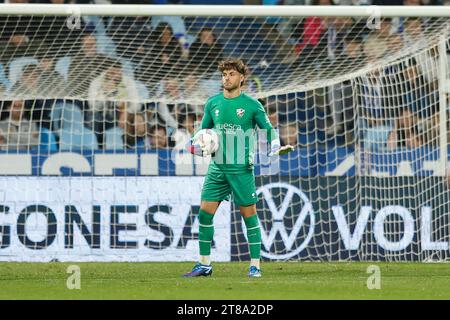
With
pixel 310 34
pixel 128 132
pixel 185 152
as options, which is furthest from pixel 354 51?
pixel 128 132

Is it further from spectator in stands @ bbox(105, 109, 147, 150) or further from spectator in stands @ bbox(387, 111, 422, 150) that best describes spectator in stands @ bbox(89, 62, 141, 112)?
spectator in stands @ bbox(387, 111, 422, 150)

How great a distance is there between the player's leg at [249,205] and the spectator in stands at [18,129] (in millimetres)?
4567

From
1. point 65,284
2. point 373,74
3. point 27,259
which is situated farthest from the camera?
point 373,74

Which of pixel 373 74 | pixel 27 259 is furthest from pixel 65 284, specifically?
pixel 373 74

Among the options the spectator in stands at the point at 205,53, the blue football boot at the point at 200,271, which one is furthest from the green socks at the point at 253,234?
the spectator in stands at the point at 205,53

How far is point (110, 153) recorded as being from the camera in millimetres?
13867

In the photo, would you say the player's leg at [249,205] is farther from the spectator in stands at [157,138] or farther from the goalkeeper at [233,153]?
the spectator in stands at [157,138]

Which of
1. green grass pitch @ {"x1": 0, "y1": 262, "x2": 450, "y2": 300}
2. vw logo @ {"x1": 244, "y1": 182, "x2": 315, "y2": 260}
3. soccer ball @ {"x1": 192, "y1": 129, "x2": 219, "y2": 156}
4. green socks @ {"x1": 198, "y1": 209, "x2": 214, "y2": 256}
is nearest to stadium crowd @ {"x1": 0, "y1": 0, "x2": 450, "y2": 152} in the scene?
vw logo @ {"x1": 244, "y1": 182, "x2": 315, "y2": 260}

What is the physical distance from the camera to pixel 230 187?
1053 centimetres

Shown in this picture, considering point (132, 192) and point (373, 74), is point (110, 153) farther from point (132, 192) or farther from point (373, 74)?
point (373, 74)

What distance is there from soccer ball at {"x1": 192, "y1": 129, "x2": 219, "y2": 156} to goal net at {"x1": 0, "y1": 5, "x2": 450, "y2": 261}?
3385 millimetres

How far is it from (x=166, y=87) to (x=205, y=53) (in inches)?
31.0

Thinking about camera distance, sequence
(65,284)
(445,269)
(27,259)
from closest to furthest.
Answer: (65,284) < (445,269) < (27,259)

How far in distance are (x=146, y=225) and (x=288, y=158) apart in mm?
2095
